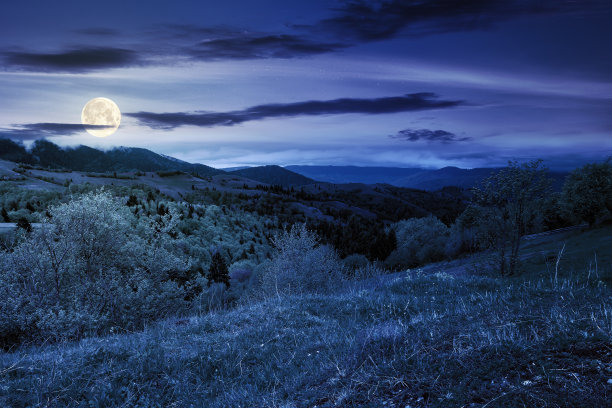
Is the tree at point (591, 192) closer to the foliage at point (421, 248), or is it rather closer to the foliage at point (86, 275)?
the foliage at point (421, 248)

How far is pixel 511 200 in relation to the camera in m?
31.2

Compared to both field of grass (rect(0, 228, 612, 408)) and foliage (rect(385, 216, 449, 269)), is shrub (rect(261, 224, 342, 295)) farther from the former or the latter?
foliage (rect(385, 216, 449, 269))

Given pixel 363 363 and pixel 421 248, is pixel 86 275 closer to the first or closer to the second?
pixel 363 363

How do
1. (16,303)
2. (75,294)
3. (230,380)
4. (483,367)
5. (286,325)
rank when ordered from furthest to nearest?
(75,294), (16,303), (286,325), (230,380), (483,367)

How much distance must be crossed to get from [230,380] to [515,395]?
479 cm

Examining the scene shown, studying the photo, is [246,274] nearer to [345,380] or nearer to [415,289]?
[415,289]

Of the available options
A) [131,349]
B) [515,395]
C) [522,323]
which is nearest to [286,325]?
[131,349]

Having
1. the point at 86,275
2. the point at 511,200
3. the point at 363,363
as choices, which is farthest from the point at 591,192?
the point at 86,275

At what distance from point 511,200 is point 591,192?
1616 inches

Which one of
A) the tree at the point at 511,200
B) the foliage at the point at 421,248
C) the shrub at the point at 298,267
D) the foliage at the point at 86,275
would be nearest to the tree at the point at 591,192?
the foliage at the point at 421,248

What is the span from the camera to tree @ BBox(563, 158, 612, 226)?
5875 cm

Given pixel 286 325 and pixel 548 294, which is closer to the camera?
pixel 548 294

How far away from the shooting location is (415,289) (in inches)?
546

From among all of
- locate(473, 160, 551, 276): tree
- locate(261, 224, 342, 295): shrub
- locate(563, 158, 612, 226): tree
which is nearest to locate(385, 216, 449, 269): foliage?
locate(563, 158, 612, 226): tree
